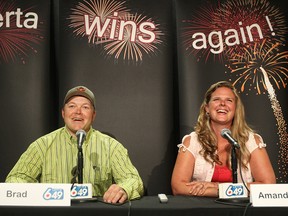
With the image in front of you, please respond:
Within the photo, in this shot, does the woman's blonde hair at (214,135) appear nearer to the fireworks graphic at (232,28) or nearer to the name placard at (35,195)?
the fireworks graphic at (232,28)

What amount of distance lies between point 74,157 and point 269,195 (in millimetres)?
1580

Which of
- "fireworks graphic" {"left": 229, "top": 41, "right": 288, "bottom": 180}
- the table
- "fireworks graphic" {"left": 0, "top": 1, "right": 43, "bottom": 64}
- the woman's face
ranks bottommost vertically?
the table

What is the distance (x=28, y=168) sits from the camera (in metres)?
3.09

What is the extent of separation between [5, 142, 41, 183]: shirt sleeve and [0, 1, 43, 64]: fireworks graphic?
1.05 meters

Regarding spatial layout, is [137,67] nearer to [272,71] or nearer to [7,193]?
[272,71]

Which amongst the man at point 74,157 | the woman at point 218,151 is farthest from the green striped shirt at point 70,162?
the woman at point 218,151

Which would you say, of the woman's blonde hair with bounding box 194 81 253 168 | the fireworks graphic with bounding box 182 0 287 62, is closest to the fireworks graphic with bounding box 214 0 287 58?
the fireworks graphic with bounding box 182 0 287 62

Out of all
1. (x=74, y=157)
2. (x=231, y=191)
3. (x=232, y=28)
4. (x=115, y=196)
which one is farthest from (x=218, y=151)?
(x=232, y=28)

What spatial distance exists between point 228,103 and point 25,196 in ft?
6.08

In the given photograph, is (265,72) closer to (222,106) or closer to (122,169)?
(222,106)

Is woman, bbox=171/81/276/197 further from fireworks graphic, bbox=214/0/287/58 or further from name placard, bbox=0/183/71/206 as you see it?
name placard, bbox=0/183/71/206

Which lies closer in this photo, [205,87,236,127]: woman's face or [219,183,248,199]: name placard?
[219,183,248,199]: name placard

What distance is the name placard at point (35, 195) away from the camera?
2.10 meters

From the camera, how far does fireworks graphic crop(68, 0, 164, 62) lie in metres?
3.93
